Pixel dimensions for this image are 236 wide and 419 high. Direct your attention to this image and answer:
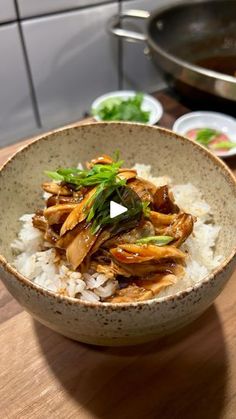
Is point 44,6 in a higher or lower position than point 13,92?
higher

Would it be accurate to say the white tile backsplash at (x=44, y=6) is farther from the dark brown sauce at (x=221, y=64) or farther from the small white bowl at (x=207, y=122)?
the small white bowl at (x=207, y=122)

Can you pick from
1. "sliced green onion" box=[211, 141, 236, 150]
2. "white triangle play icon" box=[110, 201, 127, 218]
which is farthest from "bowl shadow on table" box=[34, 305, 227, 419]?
"sliced green onion" box=[211, 141, 236, 150]

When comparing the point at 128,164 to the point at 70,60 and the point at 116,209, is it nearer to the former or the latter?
the point at 116,209

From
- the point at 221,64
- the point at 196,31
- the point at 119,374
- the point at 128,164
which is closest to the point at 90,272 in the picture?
the point at 119,374

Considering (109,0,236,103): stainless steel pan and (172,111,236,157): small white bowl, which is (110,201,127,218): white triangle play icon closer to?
(172,111,236,157): small white bowl

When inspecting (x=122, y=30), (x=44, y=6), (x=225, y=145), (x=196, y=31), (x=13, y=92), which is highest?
(x=44, y=6)

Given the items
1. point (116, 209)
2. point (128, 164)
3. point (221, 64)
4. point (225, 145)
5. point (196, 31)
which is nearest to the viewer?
point (116, 209)

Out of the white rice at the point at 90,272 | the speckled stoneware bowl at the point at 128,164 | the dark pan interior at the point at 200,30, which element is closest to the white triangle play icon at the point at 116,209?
the white rice at the point at 90,272
